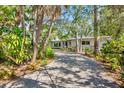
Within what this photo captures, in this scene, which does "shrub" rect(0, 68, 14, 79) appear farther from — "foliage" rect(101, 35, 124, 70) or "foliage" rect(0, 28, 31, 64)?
"foliage" rect(101, 35, 124, 70)

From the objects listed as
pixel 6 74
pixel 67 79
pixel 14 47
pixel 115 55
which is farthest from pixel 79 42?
pixel 67 79

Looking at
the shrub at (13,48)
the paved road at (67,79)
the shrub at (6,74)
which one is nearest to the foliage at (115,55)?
the paved road at (67,79)

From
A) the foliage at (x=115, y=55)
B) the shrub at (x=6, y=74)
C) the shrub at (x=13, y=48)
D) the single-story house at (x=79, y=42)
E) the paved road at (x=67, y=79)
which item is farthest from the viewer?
the single-story house at (x=79, y=42)

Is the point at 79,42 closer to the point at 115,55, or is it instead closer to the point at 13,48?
the point at 115,55

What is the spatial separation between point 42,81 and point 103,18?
938 centimetres

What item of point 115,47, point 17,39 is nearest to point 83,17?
point 115,47

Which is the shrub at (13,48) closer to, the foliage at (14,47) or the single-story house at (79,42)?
the foliage at (14,47)

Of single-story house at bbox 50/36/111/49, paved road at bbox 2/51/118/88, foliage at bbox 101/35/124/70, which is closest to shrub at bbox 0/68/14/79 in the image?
paved road at bbox 2/51/118/88

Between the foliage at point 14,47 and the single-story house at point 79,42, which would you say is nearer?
the foliage at point 14,47

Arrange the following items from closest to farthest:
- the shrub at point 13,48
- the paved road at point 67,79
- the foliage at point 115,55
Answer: the paved road at point 67,79
the shrub at point 13,48
the foliage at point 115,55

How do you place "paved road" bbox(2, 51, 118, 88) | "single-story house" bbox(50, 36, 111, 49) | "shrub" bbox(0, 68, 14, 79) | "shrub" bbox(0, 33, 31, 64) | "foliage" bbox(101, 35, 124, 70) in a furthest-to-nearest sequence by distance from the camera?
1. "single-story house" bbox(50, 36, 111, 49)
2. "foliage" bbox(101, 35, 124, 70)
3. "shrub" bbox(0, 33, 31, 64)
4. "shrub" bbox(0, 68, 14, 79)
5. "paved road" bbox(2, 51, 118, 88)
